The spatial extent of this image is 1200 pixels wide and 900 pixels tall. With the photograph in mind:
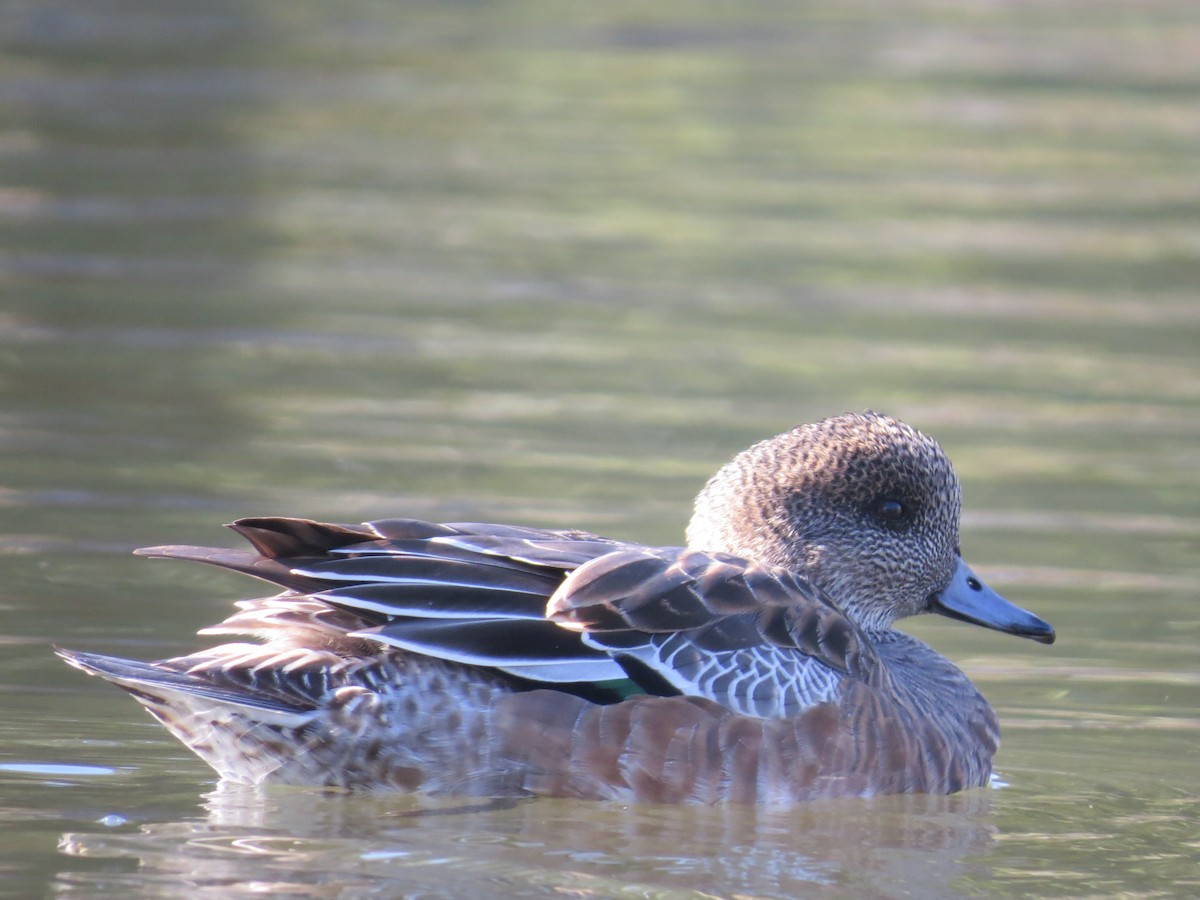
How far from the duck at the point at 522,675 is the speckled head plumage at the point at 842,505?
1.40 ft

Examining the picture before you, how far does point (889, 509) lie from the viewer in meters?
6.71

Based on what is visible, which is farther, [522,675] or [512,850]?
[522,675]

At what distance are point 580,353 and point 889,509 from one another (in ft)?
14.8

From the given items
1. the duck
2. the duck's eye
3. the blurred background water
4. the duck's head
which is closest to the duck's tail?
the duck

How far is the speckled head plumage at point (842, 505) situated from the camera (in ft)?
21.7

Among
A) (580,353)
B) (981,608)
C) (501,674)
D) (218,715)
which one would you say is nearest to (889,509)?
(981,608)

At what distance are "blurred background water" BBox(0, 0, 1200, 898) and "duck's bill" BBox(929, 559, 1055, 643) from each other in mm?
318

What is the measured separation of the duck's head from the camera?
21.7ft

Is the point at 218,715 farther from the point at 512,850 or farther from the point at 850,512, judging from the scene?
the point at 850,512

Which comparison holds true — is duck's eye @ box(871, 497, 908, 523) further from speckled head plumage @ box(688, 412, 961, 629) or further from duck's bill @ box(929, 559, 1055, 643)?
duck's bill @ box(929, 559, 1055, 643)

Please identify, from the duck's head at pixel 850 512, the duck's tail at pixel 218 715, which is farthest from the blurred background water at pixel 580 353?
the duck's head at pixel 850 512

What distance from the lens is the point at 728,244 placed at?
13609 mm

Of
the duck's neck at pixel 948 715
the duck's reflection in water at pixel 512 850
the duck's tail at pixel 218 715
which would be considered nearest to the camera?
the duck's reflection in water at pixel 512 850

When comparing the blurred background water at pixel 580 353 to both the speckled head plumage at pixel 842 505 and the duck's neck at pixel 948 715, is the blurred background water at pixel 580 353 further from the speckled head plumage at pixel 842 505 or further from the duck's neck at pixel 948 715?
the speckled head plumage at pixel 842 505
